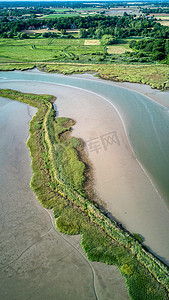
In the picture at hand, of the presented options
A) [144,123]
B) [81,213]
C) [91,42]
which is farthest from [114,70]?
[81,213]

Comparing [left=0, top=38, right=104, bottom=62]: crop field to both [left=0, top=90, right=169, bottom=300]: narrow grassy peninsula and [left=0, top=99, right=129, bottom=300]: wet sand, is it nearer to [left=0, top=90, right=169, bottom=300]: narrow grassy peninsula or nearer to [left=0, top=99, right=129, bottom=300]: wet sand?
[left=0, top=90, right=169, bottom=300]: narrow grassy peninsula

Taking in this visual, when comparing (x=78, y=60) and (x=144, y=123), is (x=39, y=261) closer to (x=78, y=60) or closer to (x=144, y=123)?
(x=144, y=123)

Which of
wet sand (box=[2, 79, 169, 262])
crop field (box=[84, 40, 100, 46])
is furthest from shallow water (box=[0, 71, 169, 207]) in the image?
crop field (box=[84, 40, 100, 46])

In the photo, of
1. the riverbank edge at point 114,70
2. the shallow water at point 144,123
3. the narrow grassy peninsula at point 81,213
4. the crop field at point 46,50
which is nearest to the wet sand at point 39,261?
the narrow grassy peninsula at point 81,213

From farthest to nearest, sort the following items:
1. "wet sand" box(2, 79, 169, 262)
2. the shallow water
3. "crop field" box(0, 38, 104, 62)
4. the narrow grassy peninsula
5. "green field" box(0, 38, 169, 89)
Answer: "crop field" box(0, 38, 104, 62)
"green field" box(0, 38, 169, 89)
the shallow water
"wet sand" box(2, 79, 169, 262)
the narrow grassy peninsula

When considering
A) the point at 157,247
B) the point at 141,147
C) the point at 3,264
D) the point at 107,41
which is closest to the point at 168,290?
the point at 157,247
